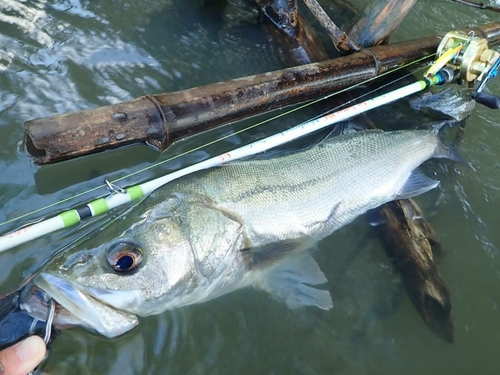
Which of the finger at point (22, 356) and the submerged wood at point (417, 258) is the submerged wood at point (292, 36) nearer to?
the submerged wood at point (417, 258)

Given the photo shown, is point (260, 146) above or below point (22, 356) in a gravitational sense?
above

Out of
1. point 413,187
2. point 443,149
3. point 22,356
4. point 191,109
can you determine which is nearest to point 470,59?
point 443,149

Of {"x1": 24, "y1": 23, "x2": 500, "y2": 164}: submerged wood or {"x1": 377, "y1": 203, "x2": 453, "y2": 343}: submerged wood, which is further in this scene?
{"x1": 377, "y1": 203, "x2": 453, "y2": 343}: submerged wood

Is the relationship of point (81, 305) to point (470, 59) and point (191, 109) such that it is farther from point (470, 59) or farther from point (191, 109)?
point (470, 59)

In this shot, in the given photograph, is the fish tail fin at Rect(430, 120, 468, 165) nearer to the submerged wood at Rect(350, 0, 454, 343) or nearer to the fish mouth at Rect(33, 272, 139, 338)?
the submerged wood at Rect(350, 0, 454, 343)

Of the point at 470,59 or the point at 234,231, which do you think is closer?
the point at 234,231

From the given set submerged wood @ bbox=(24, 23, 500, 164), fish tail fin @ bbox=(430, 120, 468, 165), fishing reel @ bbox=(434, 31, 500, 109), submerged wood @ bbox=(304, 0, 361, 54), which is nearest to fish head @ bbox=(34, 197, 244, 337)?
submerged wood @ bbox=(24, 23, 500, 164)

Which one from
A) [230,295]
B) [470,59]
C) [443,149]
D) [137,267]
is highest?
[470,59]

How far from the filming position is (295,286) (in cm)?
303

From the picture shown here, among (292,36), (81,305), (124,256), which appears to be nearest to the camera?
(81,305)

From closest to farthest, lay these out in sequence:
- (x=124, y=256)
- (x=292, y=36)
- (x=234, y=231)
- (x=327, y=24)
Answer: (x=124, y=256)
(x=234, y=231)
(x=327, y=24)
(x=292, y=36)

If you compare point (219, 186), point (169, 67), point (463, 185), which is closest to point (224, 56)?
point (169, 67)

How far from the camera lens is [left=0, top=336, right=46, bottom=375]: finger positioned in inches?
76.6

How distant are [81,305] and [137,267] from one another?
0.32 metres
